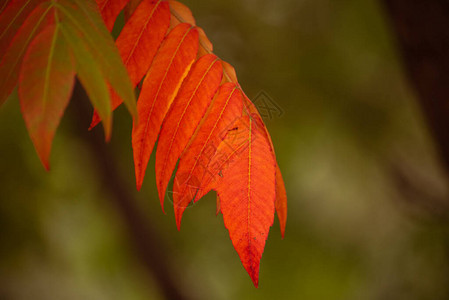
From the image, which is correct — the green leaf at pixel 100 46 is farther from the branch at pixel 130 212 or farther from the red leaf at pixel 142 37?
the branch at pixel 130 212

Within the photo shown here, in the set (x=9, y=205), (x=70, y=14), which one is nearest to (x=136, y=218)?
(x=9, y=205)

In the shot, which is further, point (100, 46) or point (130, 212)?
point (130, 212)

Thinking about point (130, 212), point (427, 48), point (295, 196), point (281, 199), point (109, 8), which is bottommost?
point (130, 212)

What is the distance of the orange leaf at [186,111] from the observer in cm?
50

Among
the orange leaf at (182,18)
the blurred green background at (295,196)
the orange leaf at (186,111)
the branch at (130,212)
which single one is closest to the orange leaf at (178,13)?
the orange leaf at (182,18)

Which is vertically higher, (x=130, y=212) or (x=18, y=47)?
(x=18, y=47)

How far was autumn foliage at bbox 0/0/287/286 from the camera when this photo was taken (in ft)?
1.26

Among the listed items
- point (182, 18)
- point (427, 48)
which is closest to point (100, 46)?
point (182, 18)

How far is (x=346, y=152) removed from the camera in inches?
110

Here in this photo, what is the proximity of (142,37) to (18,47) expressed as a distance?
A: 0.58 ft

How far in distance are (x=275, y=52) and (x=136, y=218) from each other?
1595 mm

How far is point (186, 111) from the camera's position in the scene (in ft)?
1.69

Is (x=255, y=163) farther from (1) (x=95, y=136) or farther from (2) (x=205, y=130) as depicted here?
(1) (x=95, y=136)

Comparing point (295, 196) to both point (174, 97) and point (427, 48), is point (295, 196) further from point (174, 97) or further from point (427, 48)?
point (174, 97)
